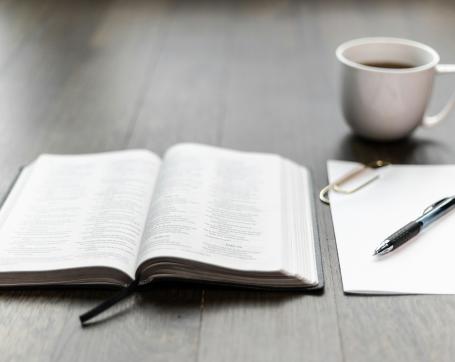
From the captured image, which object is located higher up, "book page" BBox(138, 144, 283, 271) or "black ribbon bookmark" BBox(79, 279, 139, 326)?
"book page" BBox(138, 144, 283, 271)

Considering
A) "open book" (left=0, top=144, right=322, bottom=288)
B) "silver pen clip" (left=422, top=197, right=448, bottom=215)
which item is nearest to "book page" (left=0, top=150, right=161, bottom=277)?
"open book" (left=0, top=144, right=322, bottom=288)

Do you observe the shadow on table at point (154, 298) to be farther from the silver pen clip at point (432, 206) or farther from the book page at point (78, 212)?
the silver pen clip at point (432, 206)

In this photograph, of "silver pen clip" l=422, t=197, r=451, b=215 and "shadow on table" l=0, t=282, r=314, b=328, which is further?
"silver pen clip" l=422, t=197, r=451, b=215

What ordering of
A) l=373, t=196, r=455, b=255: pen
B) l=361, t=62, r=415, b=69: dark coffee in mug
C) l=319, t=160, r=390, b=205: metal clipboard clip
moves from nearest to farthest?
1. l=373, t=196, r=455, b=255: pen
2. l=319, t=160, r=390, b=205: metal clipboard clip
3. l=361, t=62, r=415, b=69: dark coffee in mug

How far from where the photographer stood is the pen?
2.43 feet

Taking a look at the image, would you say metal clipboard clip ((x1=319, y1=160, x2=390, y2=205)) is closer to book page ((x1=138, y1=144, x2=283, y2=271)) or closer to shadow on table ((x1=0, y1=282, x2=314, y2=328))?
book page ((x1=138, y1=144, x2=283, y2=271))

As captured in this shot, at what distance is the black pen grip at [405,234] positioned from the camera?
74cm

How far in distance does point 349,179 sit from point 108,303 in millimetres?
392

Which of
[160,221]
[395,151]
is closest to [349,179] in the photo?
[395,151]

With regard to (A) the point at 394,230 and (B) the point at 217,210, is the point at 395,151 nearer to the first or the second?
(A) the point at 394,230

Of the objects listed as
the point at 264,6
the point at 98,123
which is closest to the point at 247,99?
the point at 98,123

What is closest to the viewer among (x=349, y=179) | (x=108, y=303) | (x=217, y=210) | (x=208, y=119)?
(x=108, y=303)

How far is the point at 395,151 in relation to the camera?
0.99 metres

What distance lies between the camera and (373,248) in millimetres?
751
